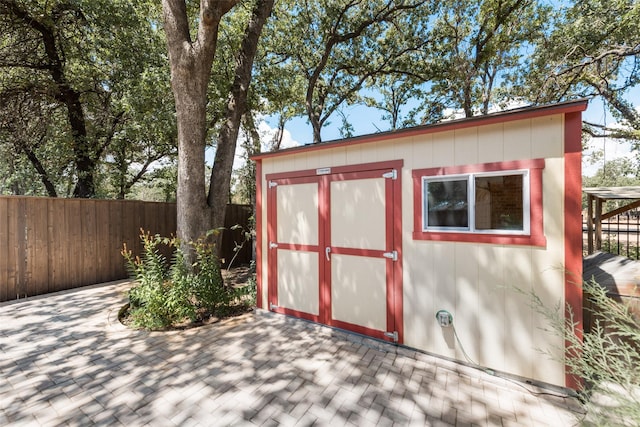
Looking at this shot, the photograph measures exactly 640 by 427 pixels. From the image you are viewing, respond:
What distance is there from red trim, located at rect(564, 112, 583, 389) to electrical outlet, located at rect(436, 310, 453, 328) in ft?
3.07

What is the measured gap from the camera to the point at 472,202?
279 cm

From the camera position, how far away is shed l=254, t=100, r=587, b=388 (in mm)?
2459

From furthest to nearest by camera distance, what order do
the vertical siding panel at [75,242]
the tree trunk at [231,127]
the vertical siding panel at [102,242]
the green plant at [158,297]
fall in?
the vertical siding panel at [102,242] → the vertical siding panel at [75,242] → the tree trunk at [231,127] → the green plant at [158,297]

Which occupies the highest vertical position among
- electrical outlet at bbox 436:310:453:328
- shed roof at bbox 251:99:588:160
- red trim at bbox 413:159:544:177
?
shed roof at bbox 251:99:588:160

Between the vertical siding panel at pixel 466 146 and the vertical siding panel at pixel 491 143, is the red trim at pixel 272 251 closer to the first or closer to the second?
the vertical siding panel at pixel 466 146

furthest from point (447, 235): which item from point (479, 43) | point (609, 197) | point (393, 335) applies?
point (479, 43)

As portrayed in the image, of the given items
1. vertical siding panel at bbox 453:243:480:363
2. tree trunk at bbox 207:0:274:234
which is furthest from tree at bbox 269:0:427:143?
vertical siding panel at bbox 453:243:480:363

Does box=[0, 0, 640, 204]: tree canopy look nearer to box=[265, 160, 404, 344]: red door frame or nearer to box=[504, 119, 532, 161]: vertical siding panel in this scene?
box=[265, 160, 404, 344]: red door frame

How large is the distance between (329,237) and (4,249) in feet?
18.4

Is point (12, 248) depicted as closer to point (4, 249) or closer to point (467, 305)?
point (4, 249)

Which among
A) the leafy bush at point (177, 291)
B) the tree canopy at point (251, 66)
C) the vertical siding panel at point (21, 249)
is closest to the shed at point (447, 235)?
the leafy bush at point (177, 291)

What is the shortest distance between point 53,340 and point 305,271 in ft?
10.4

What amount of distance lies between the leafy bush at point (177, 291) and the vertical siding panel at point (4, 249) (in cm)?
256

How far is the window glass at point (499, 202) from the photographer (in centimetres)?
260
